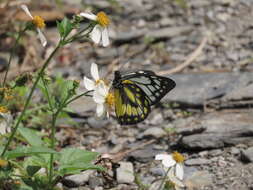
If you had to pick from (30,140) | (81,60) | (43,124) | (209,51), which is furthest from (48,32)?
(30,140)

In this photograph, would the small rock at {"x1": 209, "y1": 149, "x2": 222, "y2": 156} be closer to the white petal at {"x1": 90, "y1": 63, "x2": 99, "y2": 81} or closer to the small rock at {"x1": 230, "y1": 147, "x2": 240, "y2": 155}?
the small rock at {"x1": 230, "y1": 147, "x2": 240, "y2": 155}

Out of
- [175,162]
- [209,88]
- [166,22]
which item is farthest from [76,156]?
[166,22]

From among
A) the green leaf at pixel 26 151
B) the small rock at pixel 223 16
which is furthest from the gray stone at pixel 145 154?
the small rock at pixel 223 16

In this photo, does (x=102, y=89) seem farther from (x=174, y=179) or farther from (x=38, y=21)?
(x=174, y=179)

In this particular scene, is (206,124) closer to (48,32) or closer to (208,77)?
(208,77)

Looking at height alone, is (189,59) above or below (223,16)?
below

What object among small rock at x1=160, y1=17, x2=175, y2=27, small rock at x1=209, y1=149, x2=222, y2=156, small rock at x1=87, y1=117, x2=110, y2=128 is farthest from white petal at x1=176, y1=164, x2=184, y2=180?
small rock at x1=160, y1=17, x2=175, y2=27
